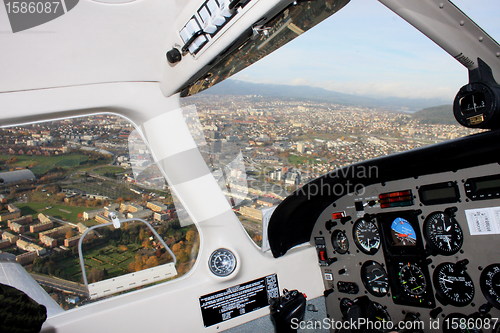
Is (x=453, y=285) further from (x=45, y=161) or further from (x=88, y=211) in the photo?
(x=45, y=161)

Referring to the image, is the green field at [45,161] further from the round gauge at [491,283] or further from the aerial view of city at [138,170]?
the round gauge at [491,283]

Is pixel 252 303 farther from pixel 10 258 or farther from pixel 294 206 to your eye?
pixel 10 258

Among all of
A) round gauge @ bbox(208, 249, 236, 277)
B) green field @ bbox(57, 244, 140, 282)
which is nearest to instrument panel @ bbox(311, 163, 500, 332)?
round gauge @ bbox(208, 249, 236, 277)

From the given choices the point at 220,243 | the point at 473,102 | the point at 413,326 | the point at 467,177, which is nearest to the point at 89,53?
the point at 220,243

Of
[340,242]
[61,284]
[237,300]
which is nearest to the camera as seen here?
[61,284]

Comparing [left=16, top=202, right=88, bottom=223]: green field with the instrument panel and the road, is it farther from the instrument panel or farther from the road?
the instrument panel

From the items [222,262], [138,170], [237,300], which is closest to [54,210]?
[138,170]
